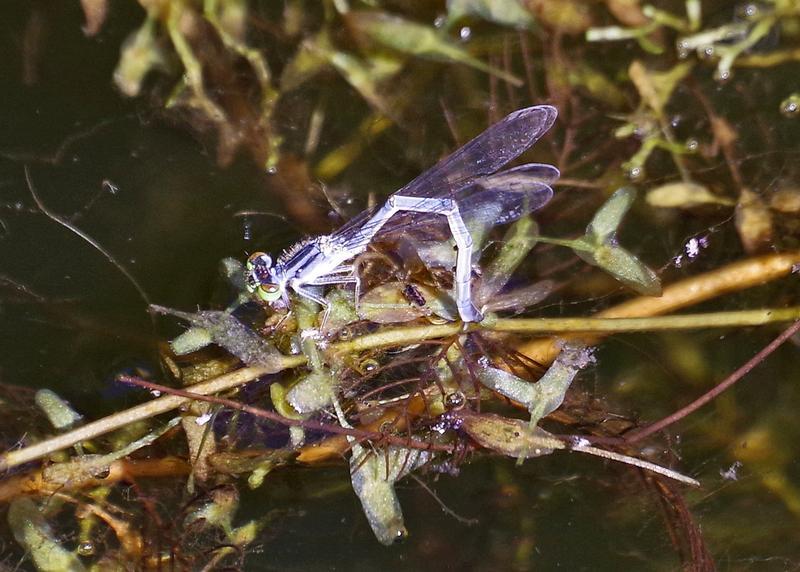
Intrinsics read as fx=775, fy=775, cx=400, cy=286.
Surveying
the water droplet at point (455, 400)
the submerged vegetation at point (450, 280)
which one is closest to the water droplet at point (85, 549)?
the submerged vegetation at point (450, 280)

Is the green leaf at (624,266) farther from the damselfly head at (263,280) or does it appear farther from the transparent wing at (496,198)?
the damselfly head at (263,280)

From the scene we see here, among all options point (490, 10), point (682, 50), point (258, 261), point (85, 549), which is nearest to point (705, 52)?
point (682, 50)

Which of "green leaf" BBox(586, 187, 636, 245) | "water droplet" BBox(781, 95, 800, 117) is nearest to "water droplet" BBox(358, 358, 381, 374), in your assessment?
"green leaf" BBox(586, 187, 636, 245)

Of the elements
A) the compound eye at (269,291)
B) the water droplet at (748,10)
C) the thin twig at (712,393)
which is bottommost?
the thin twig at (712,393)

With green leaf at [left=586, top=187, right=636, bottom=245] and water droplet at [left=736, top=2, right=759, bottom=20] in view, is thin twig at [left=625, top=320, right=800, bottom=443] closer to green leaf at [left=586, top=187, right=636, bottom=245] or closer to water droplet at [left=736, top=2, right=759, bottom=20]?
green leaf at [left=586, top=187, right=636, bottom=245]

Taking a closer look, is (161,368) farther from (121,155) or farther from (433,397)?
(433,397)

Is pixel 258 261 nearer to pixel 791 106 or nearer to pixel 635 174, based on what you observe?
pixel 635 174

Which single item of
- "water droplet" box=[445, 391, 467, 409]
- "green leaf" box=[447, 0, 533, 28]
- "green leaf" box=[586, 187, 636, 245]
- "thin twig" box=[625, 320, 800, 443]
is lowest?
"thin twig" box=[625, 320, 800, 443]

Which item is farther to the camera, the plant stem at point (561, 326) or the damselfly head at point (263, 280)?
the damselfly head at point (263, 280)
